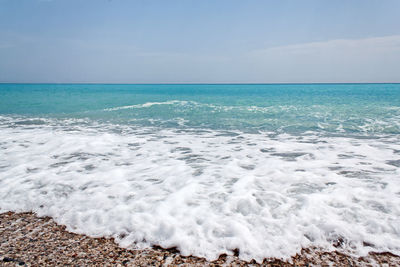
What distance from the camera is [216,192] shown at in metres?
4.86

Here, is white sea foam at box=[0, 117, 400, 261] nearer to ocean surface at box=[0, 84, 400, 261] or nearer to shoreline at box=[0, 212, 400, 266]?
ocean surface at box=[0, 84, 400, 261]

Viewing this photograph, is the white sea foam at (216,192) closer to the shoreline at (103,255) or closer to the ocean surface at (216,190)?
the ocean surface at (216,190)

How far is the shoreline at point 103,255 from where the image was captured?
2986mm

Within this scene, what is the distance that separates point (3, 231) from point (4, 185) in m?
1.92

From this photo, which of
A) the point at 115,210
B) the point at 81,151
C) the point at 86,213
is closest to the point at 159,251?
the point at 115,210

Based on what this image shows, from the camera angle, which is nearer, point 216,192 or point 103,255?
point 103,255

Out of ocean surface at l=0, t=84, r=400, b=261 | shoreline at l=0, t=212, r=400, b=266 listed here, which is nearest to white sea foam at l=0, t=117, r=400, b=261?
ocean surface at l=0, t=84, r=400, b=261

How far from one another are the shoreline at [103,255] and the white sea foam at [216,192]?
0.12 metres

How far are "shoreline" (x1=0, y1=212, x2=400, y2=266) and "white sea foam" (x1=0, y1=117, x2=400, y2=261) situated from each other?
122 millimetres

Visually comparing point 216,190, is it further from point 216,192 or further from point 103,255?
point 103,255

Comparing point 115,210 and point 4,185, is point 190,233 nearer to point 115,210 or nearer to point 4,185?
point 115,210

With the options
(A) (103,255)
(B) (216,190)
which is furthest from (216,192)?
(A) (103,255)

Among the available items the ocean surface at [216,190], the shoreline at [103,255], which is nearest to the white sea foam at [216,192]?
the ocean surface at [216,190]

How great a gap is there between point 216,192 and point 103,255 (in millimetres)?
2270
